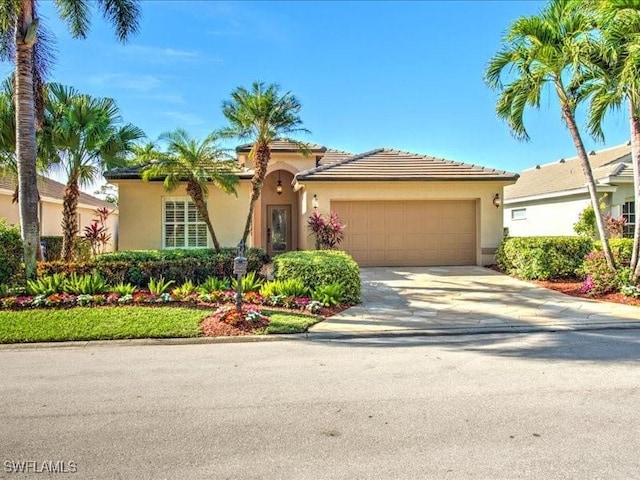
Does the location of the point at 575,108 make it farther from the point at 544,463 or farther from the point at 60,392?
the point at 60,392

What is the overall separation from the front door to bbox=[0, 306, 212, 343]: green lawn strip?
10434 mm

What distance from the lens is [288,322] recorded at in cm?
790

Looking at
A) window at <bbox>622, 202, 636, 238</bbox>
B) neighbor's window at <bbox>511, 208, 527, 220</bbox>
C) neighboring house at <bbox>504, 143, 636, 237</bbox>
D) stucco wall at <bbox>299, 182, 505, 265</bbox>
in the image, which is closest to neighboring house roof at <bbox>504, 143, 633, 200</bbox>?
neighboring house at <bbox>504, 143, 636, 237</bbox>

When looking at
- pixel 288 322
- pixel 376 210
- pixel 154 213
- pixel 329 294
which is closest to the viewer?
pixel 288 322

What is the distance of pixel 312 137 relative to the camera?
14000 mm

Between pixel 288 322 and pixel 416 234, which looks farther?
pixel 416 234

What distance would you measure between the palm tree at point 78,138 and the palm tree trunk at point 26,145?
105 centimetres

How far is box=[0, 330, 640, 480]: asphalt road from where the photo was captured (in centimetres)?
326

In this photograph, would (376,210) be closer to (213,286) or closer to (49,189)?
(213,286)

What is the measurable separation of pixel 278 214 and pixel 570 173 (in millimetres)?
14950

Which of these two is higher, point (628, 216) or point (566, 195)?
point (566, 195)

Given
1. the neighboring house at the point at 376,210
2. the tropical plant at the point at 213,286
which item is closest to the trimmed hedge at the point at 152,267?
the tropical plant at the point at 213,286

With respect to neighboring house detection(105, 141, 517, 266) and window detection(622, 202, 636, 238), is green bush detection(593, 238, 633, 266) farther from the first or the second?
window detection(622, 202, 636, 238)

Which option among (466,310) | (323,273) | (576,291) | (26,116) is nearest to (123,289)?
(323,273)
